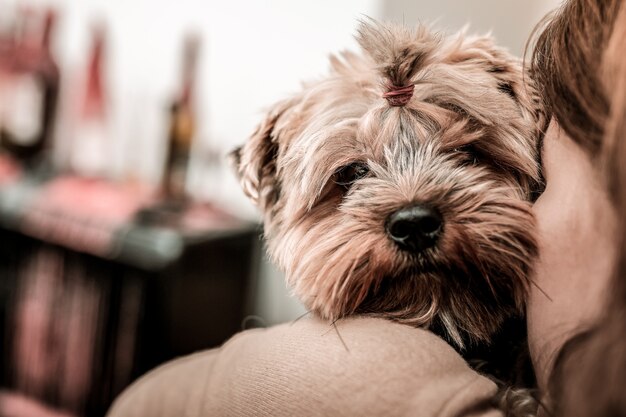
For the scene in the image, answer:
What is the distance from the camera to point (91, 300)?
88.7 inches

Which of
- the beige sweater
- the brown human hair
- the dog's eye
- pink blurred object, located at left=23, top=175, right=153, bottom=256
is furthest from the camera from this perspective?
pink blurred object, located at left=23, top=175, right=153, bottom=256

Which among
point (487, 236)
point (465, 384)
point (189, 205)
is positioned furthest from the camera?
point (189, 205)

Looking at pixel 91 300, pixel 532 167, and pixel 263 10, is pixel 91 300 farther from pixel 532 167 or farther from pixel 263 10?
pixel 532 167

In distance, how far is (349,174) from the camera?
1062mm

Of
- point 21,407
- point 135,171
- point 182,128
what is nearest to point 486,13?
point 182,128

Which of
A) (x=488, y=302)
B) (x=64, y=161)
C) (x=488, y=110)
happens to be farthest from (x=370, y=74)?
(x=64, y=161)

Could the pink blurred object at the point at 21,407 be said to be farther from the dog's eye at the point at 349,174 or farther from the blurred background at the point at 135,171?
the dog's eye at the point at 349,174

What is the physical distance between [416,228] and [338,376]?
258 mm

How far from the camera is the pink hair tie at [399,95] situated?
0.97m

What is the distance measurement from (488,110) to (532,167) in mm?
122

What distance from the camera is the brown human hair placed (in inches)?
20.2

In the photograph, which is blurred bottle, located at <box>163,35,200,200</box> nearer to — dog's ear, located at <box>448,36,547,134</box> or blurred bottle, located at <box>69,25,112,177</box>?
blurred bottle, located at <box>69,25,112,177</box>

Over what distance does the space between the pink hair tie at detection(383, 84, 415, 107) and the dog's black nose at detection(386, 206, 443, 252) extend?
0.20 metres

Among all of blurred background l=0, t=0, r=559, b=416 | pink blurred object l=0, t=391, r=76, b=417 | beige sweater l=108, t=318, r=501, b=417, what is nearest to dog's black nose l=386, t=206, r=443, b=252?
beige sweater l=108, t=318, r=501, b=417
